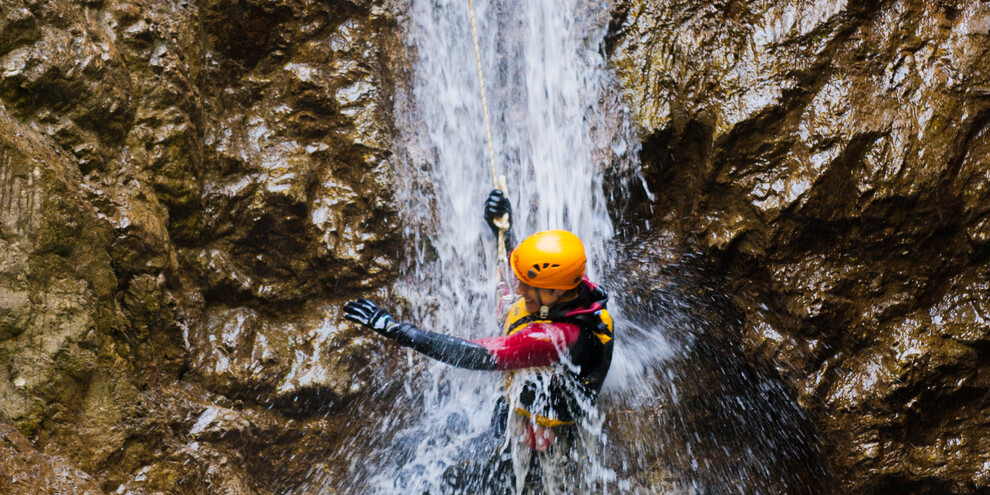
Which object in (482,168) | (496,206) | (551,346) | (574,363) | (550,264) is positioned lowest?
(574,363)

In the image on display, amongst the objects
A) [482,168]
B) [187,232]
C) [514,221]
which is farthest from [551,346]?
[187,232]

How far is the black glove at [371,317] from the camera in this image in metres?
2.72

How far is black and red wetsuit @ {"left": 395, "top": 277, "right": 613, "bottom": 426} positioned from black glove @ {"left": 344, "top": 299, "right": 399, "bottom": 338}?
0.07 metres

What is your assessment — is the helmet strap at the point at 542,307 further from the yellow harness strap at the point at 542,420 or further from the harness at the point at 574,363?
the yellow harness strap at the point at 542,420

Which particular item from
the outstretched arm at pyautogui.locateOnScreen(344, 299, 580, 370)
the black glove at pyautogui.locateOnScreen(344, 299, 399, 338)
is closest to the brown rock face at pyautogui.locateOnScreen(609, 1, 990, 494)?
the outstretched arm at pyautogui.locateOnScreen(344, 299, 580, 370)

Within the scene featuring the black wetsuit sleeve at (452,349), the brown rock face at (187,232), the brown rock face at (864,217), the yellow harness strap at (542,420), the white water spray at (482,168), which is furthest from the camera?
the white water spray at (482,168)

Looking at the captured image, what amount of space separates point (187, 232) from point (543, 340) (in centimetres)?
244

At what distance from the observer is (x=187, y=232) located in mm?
3580

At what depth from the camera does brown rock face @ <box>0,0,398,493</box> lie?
2.47 meters

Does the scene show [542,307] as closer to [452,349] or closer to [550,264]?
[550,264]

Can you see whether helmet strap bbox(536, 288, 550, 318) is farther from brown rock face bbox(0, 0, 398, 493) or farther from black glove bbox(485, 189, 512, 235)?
brown rock face bbox(0, 0, 398, 493)

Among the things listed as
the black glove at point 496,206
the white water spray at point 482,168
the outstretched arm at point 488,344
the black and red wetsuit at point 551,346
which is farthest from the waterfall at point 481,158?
the outstretched arm at point 488,344

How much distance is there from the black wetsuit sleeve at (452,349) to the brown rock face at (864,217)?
200cm

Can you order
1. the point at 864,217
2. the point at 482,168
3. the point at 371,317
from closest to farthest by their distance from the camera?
1. the point at 371,317
2. the point at 864,217
3. the point at 482,168
